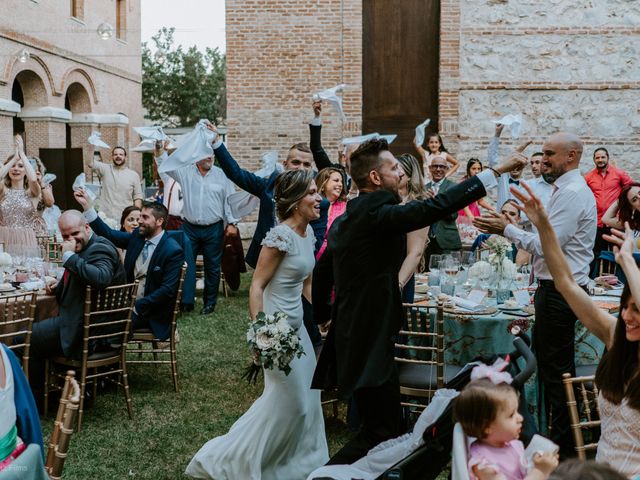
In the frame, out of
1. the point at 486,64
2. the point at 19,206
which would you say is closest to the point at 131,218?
the point at 19,206

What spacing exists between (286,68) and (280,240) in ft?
30.4

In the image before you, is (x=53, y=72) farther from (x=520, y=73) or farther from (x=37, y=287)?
(x=37, y=287)

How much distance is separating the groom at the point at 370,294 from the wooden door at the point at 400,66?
920cm

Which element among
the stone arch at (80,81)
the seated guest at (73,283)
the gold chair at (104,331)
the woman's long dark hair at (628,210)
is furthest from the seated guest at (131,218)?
the stone arch at (80,81)

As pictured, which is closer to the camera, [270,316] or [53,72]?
[270,316]

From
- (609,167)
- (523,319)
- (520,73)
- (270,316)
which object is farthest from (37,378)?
(520,73)

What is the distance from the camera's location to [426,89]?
42.2 ft

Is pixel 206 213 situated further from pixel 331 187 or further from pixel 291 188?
pixel 291 188

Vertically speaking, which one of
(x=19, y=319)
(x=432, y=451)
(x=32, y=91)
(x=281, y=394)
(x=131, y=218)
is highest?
(x=32, y=91)

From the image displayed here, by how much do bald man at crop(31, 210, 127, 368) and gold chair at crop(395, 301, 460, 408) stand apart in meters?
2.13

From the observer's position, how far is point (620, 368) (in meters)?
2.56

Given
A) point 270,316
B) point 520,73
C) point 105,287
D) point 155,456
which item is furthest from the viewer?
point 520,73

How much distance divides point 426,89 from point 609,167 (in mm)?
3446

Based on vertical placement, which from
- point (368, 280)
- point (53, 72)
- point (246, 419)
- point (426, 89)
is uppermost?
point (53, 72)
